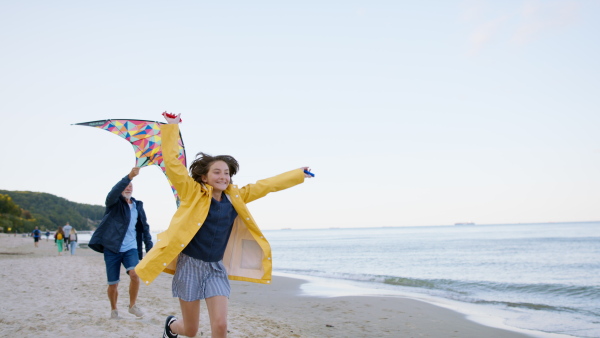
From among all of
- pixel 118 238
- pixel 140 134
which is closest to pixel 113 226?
pixel 118 238

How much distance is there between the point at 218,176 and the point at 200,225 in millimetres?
459

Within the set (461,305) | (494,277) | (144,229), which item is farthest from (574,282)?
(144,229)

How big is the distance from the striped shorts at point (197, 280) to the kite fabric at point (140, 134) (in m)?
1.52

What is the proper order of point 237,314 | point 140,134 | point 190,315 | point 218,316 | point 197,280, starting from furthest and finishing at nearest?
point 237,314 → point 140,134 → point 190,315 → point 197,280 → point 218,316

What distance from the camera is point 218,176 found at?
3807 millimetres

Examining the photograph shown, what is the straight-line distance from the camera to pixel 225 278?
380 cm

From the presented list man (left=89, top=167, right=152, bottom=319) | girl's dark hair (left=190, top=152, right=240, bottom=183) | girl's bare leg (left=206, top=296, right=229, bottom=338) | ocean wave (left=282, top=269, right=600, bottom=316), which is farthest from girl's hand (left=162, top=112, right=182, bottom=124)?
ocean wave (left=282, top=269, right=600, bottom=316)

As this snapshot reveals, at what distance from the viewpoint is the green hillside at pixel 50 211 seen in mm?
92438

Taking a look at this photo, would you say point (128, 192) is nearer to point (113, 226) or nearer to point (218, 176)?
point (113, 226)

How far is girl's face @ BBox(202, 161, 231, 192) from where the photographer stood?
12.5ft

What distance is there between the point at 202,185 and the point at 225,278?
0.81 m

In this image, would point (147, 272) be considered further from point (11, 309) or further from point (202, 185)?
point (11, 309)

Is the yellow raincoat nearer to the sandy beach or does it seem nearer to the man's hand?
the man's hand

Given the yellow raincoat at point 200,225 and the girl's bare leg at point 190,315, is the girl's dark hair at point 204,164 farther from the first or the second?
the girl's bare leg at point 190,315
